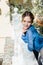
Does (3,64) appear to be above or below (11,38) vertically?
below

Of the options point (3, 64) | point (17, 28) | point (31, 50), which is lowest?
point (3, 64)

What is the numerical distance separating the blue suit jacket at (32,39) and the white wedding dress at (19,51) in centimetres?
4

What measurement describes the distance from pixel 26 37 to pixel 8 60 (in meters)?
0.22

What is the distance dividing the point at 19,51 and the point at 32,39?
0.13 meters

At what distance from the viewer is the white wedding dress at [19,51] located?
115 centimetres

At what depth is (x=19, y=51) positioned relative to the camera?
1170mm

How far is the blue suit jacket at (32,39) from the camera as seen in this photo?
115cm

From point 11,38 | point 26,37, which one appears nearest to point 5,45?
point 11,38

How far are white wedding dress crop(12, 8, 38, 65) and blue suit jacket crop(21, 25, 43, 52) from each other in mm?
35

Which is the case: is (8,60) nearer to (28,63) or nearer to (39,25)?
(28,63)

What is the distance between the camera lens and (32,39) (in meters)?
1.16

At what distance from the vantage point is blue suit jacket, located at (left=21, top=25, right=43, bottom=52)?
3.77 ft

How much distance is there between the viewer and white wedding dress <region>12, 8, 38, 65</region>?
1154mm

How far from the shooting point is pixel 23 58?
45.6 inches
